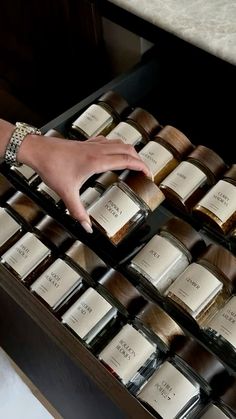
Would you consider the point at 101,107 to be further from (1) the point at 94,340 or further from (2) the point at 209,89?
(1) the point at 94,340

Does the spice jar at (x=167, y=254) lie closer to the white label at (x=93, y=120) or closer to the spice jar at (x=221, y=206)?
the spice jar at (x=221, y=206)

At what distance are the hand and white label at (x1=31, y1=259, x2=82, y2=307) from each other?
8 centimetres

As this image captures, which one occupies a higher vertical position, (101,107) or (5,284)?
(101,107)

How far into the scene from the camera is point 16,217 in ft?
3.29

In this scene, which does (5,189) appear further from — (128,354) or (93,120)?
(128,354)

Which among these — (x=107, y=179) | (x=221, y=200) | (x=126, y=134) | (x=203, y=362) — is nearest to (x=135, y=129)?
(x=126, y=134)

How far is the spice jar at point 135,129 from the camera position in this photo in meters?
1.05

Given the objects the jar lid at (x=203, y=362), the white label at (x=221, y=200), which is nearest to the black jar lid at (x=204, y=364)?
the jar lid at (x=203, y=362)

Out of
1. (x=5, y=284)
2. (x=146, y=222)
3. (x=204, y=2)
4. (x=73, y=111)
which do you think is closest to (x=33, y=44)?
(x=73, y=111)

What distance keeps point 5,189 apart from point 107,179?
18 centimetres

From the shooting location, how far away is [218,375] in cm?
83

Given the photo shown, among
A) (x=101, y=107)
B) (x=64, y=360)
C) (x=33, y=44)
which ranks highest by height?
(x=33, y=44)

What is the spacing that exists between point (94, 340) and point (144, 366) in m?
0.09

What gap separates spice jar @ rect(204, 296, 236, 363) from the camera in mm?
820
